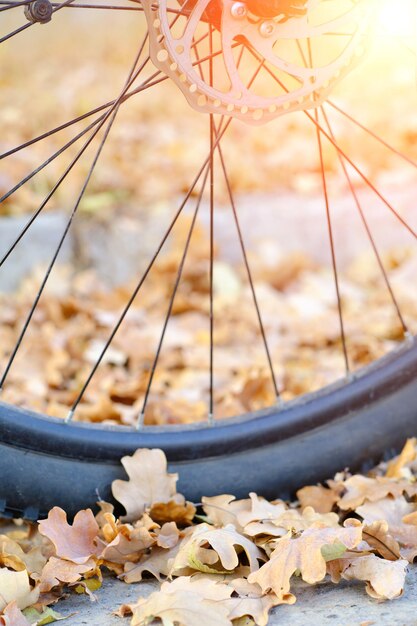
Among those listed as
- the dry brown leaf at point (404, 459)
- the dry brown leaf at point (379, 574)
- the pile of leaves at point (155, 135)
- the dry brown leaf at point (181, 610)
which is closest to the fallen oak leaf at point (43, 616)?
the dry brown leaf at point (181, 610)

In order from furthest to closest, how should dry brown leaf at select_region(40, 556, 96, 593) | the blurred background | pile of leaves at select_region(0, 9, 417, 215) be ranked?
pile of leaves at select_region(0, 9, 417, 215)
the blurred background
dry brown leaf at select_region(40, 556, 96, 593)

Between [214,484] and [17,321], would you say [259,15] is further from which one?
[17,321]

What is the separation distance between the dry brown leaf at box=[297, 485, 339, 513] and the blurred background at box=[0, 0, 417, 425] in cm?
42

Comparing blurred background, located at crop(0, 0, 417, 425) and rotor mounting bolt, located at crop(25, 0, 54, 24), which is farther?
blurred background, located at crop(0, 0, 417, 425)

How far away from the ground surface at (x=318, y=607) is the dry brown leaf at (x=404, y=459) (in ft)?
0.94

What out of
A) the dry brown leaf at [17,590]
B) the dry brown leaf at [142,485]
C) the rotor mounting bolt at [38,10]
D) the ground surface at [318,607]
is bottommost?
the ground surface at [318,607]

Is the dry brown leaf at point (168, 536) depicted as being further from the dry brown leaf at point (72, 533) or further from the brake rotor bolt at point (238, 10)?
the brake rotor bolt at point (238, 10)

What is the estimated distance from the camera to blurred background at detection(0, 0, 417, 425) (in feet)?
6.53

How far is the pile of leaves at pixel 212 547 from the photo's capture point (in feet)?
3.20

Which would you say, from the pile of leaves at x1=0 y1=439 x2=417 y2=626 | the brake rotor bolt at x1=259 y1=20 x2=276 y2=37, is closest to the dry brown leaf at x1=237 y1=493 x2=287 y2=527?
the pile of leaves at x1=0 y1=439 x2=417 y2=626

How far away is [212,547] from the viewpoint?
1.08 m

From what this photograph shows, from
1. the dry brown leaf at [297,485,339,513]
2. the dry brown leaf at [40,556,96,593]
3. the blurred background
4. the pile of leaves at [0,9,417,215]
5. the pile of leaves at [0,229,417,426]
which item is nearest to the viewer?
the dry brown leaf at [40,556,96,593]

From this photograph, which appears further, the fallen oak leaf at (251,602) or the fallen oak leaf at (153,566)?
the fallen oak leaf at (153,566)

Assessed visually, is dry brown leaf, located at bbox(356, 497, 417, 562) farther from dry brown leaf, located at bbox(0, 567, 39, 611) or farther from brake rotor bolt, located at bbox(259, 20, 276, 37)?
brake rotor bolt, located at bbox(259, 20, 276, 37)
